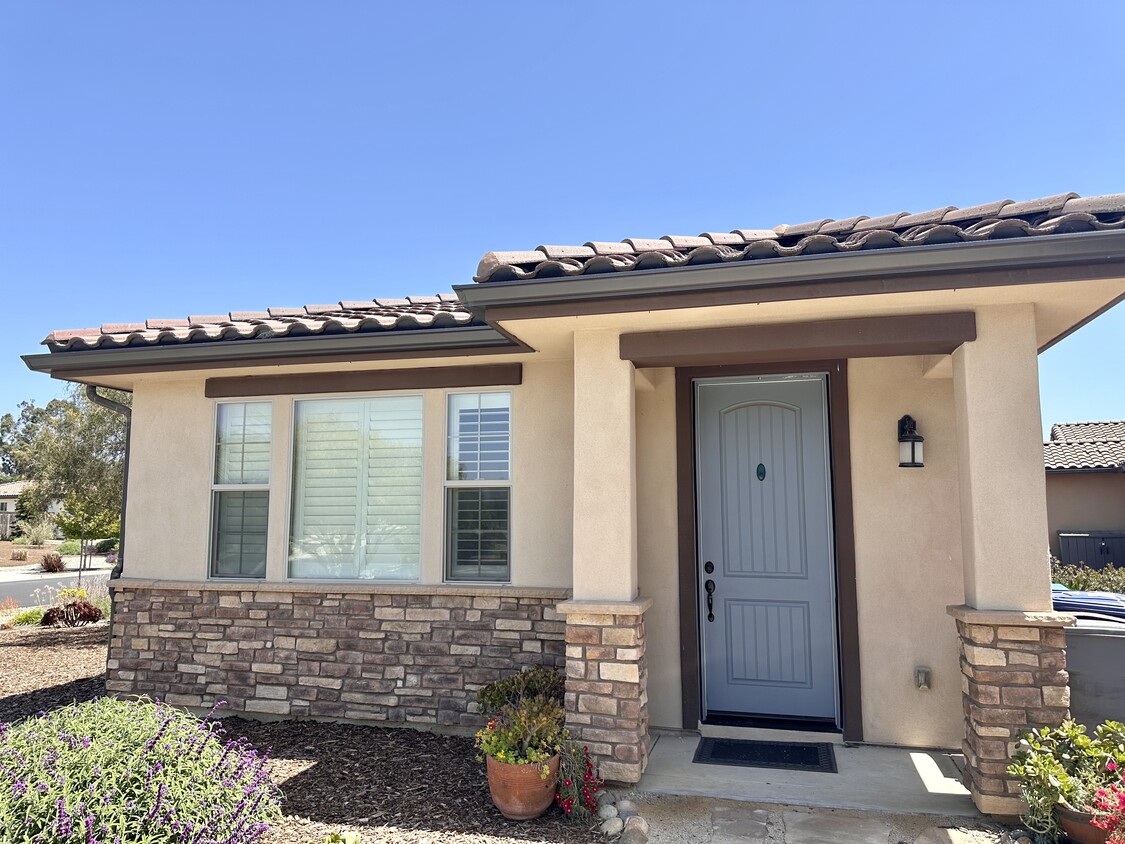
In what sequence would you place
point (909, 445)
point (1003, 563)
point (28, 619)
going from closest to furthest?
point (1003, 563) < point (909, 445) < point (28, 619)

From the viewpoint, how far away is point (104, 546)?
3128 centimetres

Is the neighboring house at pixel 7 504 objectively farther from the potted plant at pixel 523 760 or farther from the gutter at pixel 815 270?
the gutter at pixel 815 270

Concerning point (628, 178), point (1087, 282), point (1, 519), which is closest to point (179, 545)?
point (1087, 282)

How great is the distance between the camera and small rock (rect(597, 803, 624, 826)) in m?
3.99

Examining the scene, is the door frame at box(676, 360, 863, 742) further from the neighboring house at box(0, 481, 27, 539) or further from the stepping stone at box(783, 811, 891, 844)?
the neighboring house at box(0, 481, 27, 539)

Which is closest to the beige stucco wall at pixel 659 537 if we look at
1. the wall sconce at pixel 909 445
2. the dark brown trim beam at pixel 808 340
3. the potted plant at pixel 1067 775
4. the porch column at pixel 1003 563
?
the dark brown trim beam at pixel 808 340

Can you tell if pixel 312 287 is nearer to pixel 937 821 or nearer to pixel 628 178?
pixel 628 178

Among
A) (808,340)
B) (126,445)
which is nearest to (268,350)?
(126,445)

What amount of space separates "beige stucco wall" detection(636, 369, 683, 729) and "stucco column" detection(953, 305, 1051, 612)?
2.14 meters

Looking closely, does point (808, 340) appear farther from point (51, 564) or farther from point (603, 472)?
point (51, 564)

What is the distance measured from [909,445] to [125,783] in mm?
5161

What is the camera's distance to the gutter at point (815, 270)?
353 centimetres

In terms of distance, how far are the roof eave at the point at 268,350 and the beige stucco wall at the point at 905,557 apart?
2877 millimetres

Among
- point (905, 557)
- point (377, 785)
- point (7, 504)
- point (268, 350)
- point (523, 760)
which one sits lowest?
point (377, 785)
